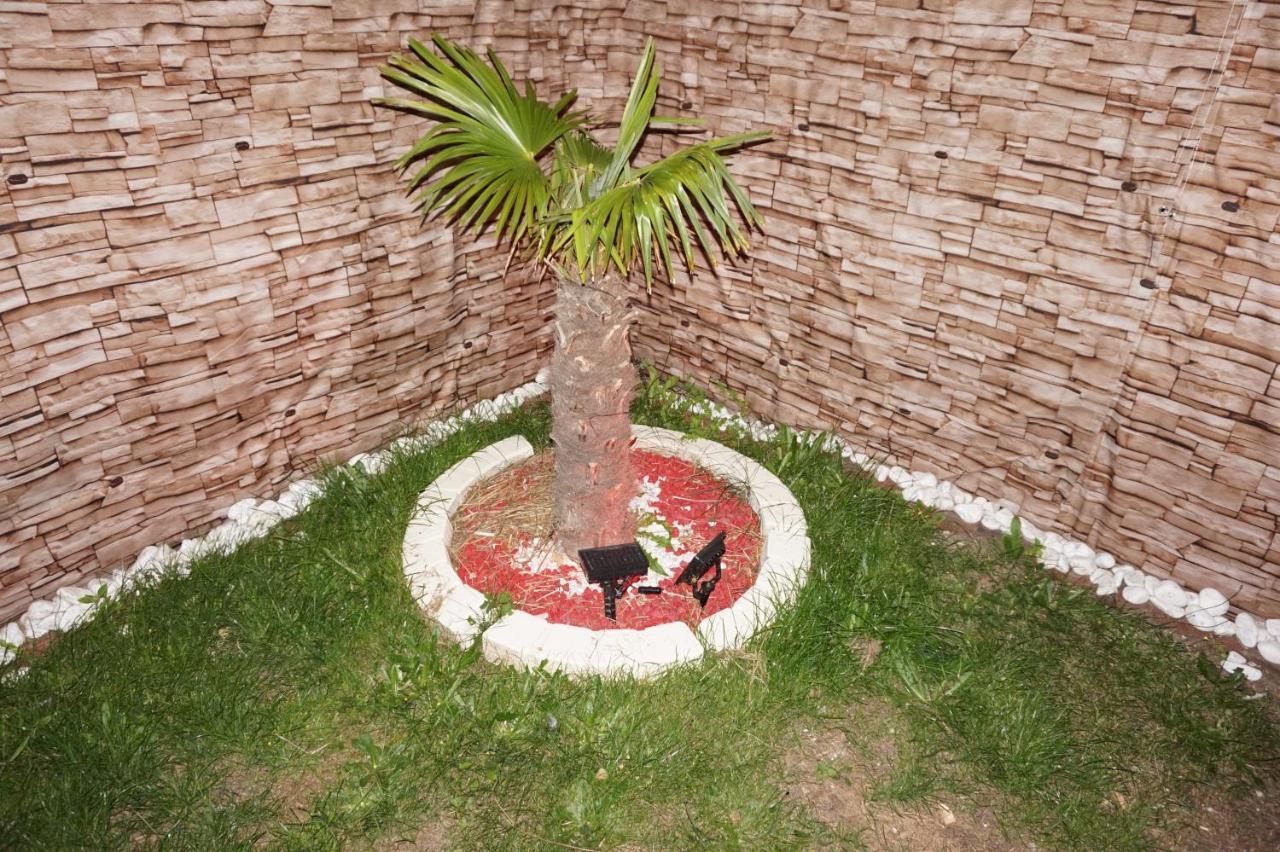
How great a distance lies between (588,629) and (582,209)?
1402 millimetres

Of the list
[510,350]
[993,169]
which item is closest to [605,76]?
[510,350]

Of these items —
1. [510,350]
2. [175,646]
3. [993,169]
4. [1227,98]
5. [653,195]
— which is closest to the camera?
[653,195]

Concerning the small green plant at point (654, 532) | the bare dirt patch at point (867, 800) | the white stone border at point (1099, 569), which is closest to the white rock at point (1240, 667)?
the white stone border at point (1099, 569)

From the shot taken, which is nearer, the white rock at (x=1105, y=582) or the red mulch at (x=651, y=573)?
the red mulch at (x=651, y=573)

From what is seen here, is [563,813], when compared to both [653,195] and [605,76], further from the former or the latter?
[605,76]

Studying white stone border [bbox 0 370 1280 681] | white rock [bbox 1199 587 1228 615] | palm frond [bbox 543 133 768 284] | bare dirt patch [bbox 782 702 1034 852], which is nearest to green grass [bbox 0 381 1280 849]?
bare dirt patch [bbox 782 702 1034 852]

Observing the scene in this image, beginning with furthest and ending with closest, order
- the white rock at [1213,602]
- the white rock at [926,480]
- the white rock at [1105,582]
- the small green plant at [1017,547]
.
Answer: the white rock at [926,480] → the small green plant at [1017,547] → the white rock at [1105,582] → the white rock at [1213,602]

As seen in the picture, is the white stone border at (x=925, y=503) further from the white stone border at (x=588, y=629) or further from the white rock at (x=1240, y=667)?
the white stone border at (x=588, y=629)

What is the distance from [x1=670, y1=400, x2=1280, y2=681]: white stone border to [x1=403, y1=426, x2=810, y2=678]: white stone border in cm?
77

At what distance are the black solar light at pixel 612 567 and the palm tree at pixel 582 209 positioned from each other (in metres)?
0.15

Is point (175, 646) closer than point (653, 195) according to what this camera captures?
No

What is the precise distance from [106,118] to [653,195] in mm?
1912

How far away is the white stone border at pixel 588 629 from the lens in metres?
2.71

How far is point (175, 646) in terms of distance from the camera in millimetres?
2869
